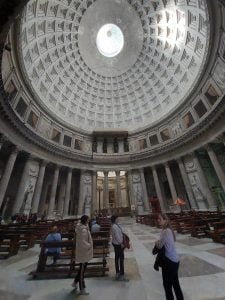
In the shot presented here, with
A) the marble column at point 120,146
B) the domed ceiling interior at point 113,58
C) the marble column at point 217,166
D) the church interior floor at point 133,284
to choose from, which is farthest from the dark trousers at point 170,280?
the marble column at point 120,146

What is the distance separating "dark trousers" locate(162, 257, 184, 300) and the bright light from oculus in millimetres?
43122

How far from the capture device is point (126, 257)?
20.5 ft

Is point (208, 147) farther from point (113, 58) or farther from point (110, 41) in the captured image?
point (110, 41)

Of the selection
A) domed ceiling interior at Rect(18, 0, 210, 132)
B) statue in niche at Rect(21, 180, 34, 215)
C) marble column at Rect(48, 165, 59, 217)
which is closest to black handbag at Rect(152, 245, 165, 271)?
statue in niche at Rect(21, 180, 34, 215)

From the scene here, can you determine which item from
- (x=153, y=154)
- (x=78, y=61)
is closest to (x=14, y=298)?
(x=153, y=154)

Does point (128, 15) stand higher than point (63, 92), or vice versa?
point (128, 15)

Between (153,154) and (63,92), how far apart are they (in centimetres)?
2231

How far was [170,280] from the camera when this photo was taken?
287cm

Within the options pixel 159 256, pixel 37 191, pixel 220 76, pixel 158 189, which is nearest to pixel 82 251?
pixel 159 256

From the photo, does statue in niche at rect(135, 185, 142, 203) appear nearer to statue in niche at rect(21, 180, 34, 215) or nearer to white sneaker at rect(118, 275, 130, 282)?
statue in niche at rect(21, 180, 34, 215)

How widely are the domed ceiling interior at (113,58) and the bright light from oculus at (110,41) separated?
20cm

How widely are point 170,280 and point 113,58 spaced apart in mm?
42948

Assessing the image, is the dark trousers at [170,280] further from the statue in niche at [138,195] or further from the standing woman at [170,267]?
the statue in niche at [138,195]

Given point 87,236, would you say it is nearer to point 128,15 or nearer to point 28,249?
point 28,249
